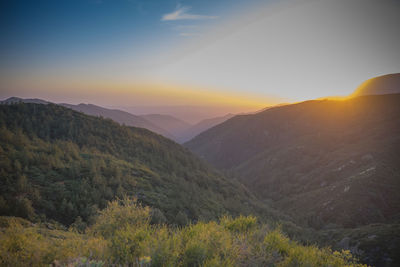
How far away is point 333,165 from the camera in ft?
196

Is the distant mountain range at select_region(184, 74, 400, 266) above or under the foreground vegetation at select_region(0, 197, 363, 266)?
under

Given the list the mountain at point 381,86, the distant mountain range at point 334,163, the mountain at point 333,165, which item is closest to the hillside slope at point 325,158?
the mountain at point 333,165

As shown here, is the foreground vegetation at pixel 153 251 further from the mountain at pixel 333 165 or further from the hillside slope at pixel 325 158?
the hillside slope at pixel 325 158

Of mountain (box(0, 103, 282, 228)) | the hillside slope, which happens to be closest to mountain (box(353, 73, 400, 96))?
the hillside slope

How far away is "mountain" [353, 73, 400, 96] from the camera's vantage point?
10840cm

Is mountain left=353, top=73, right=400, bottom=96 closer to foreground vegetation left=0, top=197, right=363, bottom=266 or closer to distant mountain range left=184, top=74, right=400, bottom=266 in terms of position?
distant mountain range left=184, top=74, right=400, bottom=266

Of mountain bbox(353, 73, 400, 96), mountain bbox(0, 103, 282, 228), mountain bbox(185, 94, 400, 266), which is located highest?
mountain bbox(353, 73, 400, 96)

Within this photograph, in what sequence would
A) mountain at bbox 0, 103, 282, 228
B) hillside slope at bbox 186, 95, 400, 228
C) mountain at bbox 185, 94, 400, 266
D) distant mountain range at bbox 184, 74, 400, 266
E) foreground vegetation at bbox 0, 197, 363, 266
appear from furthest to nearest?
1. hillside slope at bbox 186, 95, 400, 228
2. mountain at bbox 185, 94, 400, 266
3. distant mountain range at bbox 184, 74, 400, 266
4. mountain at bbox 0, 103, 282, 228
5. foreground vegetation at bbox 0, 197, 363, 266

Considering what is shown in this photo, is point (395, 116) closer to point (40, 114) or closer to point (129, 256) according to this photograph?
point (129, 256)

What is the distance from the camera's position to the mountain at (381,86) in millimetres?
108400

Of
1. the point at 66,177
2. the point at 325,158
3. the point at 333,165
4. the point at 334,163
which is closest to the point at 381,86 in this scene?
the point at 325,158

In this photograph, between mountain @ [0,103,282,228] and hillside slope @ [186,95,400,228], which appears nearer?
mountain @ [0,103,282,228]

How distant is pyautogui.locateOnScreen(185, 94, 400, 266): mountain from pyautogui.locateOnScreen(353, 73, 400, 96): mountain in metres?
33.1

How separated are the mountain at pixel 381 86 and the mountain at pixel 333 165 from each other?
3315cm
